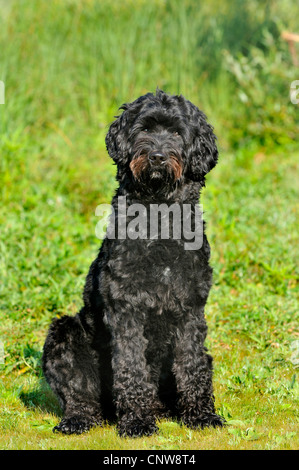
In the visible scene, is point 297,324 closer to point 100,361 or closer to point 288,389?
point 288,389

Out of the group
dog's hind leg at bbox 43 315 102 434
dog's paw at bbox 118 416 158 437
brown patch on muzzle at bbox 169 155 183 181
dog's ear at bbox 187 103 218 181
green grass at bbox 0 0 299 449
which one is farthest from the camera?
green grass at bbox 0 0 299 449

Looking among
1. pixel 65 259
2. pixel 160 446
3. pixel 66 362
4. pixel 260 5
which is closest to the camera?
pixel 160 446

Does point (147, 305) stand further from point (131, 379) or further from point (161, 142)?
point (161, 142)

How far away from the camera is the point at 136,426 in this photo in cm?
430

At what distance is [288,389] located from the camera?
5.22m

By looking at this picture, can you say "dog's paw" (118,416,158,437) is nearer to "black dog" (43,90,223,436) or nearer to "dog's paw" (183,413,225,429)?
"black dog" (43,90,223,436)

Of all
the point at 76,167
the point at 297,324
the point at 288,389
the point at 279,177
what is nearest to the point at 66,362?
the point at 288,389

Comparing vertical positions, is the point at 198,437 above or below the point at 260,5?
below

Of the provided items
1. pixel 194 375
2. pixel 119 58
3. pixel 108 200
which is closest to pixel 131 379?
pixel 194 375

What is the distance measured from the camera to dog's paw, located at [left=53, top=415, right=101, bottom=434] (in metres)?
4.60

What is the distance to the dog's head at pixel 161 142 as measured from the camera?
440cm

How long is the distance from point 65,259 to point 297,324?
2.66m

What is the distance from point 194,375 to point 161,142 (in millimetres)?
1593

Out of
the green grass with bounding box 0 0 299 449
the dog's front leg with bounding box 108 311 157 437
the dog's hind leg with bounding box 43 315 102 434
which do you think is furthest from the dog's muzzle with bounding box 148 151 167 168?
the green grass with bounding box 0 0 299 449
